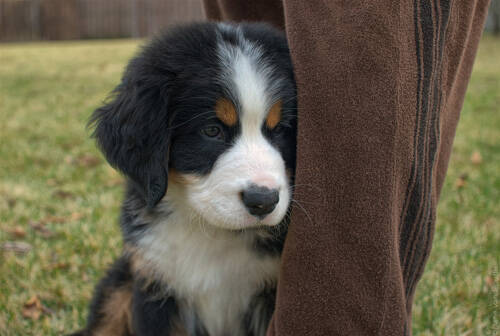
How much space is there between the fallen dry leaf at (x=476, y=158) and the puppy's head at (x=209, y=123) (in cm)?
366

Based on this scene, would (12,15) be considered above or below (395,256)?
above

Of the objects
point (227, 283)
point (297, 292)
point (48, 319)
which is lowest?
point (48, 319)

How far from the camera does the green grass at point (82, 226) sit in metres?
2.71

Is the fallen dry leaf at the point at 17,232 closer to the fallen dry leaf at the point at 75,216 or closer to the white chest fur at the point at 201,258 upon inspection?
the fallen dry leaf at the point at 75,216

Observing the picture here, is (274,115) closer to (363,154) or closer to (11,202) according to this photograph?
(363,154)

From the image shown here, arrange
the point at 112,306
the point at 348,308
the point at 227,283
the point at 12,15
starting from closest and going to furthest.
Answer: the point at 348,308
the point at 227,283
the point at 112,306
the point at 12,15

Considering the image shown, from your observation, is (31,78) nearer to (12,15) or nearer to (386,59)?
(386,59)

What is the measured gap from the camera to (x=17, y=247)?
3479mm

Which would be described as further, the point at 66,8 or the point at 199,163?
the point at 66,8

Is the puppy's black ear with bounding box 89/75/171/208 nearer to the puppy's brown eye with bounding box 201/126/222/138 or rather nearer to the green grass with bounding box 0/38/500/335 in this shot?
the puppy's brown eye with bounding box 201/126/222/138

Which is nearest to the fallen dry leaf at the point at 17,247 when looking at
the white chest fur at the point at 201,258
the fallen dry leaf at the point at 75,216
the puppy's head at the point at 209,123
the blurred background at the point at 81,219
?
the blurred background at the point at 81,219

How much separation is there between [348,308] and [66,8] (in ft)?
79.9

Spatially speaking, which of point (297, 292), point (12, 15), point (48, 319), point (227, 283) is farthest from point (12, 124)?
point (12, 15)

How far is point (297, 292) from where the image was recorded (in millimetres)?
1843
